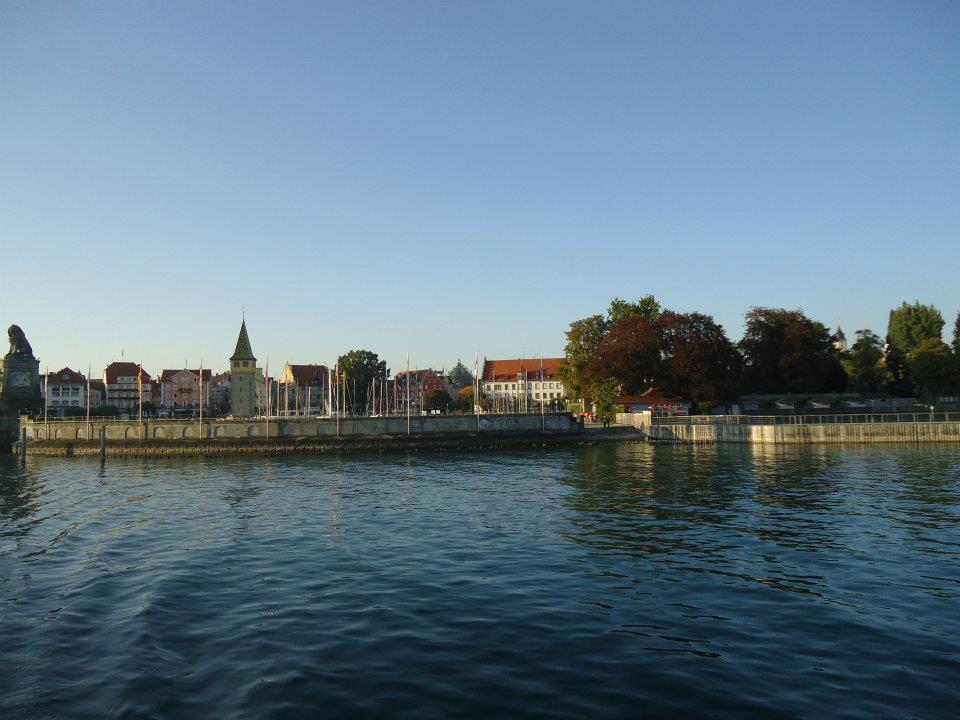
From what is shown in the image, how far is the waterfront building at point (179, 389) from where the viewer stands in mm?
180375

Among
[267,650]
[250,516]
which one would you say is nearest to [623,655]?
[267,650]

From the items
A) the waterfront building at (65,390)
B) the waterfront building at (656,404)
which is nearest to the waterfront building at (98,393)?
the waterfront building at (65,390)

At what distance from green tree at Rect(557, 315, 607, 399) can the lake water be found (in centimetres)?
7848

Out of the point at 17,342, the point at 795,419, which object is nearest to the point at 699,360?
the point at 795,419

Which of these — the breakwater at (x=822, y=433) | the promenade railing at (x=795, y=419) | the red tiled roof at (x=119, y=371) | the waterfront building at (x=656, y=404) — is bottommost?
the breakwater at (x=822, y=433)

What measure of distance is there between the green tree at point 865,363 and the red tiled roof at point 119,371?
178 meters

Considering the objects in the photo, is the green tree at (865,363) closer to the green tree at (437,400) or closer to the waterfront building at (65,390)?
the green tree at (437,400)

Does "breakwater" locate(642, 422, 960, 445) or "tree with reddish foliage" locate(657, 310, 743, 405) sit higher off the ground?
"tree with reddish foliage" locate(657, 310, 743, 405)

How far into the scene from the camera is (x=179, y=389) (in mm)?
183000

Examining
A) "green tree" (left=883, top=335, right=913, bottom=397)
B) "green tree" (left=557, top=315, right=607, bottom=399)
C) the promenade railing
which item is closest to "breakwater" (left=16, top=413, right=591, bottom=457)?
the promenade railing

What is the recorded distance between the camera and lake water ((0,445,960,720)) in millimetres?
10844

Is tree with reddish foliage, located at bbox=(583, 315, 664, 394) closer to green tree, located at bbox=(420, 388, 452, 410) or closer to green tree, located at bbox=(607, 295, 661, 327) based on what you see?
green tree, located at bbox=(607, 295, 661, 327)

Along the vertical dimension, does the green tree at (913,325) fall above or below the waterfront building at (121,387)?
above

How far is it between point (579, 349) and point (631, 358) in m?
20.6
